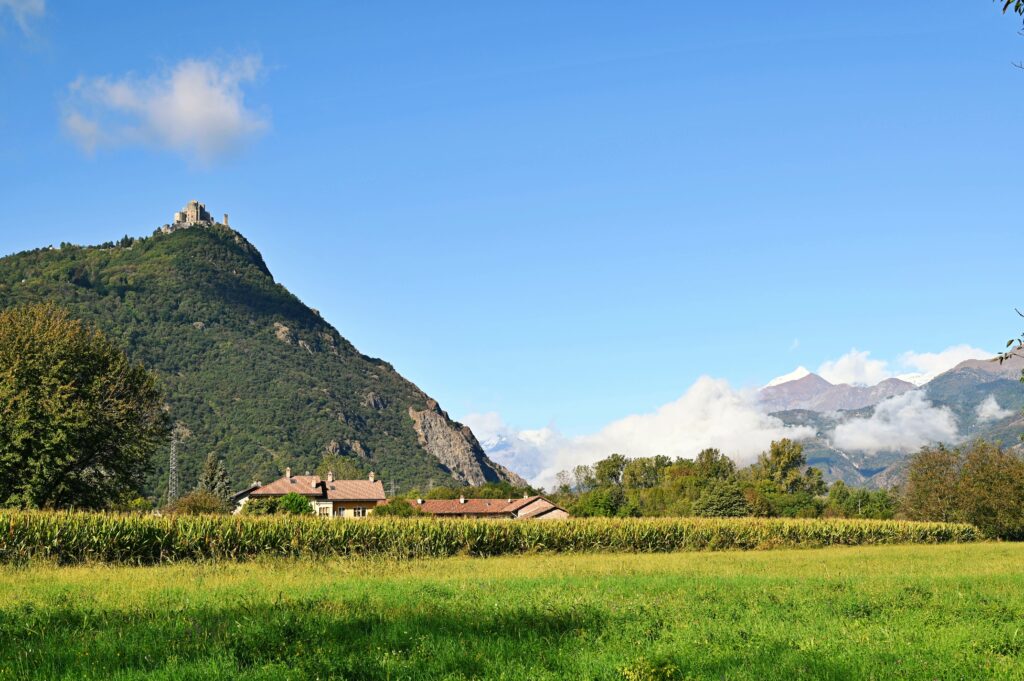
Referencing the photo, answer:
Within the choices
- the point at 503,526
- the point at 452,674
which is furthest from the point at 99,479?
the point at 452,674

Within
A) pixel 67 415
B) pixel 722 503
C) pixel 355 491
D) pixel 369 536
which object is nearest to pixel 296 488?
pixel 355 491

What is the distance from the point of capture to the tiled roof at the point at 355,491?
141500mm

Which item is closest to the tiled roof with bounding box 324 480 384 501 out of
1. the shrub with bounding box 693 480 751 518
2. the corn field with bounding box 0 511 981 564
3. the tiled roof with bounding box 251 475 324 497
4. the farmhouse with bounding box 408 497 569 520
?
the tiled roof with bounding box 251 475 324 497

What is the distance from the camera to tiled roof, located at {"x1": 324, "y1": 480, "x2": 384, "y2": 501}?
141500 mm

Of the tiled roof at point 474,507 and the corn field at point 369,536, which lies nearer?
the corn field at point 369,536

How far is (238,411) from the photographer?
198m

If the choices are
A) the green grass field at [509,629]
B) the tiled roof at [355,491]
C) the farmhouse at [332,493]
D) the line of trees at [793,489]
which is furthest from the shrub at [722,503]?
the green grass field at [509,629]

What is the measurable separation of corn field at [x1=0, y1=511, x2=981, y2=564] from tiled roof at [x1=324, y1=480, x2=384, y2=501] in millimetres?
90946

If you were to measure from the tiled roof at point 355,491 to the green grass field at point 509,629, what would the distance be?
11969 cm

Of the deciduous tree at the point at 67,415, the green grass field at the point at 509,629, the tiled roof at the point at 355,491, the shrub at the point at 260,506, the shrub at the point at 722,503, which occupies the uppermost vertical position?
the deciduous tree at the point at 67,415

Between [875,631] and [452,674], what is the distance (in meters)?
7.42

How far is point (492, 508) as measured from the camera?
146375 millimetres

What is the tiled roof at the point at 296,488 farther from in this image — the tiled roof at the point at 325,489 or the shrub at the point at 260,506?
the shrub at the point at 260,506

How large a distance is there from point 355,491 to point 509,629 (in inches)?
5263
